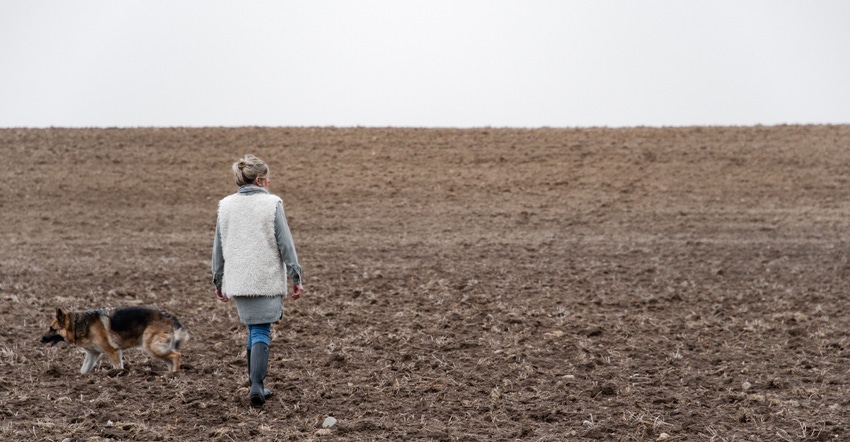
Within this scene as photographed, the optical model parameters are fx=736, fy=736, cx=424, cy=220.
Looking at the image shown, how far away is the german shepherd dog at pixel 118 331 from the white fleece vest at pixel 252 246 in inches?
46.3

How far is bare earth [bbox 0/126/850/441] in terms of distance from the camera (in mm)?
5762

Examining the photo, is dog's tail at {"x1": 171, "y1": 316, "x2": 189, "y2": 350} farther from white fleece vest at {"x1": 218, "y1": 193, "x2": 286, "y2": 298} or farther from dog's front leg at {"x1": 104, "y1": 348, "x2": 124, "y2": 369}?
white fleece vest at {"x1": 218, "y1": 193, "x2": 286, "y2": 298}

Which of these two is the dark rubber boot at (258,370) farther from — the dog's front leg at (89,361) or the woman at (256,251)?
the dog's front leg at (89,361)

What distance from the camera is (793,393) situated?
632cm

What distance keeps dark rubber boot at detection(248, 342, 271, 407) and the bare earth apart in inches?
6.1

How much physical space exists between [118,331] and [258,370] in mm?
1500

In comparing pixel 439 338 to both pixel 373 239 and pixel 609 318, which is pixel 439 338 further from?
pixel 373 239

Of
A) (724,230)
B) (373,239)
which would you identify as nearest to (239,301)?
(373,239)

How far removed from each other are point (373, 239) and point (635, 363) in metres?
8.51

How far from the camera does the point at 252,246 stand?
561 cm

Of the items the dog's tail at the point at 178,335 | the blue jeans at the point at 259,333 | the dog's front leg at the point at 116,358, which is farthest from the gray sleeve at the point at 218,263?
the dog's front leg at the point at 116,358

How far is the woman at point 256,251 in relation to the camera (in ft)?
18.3

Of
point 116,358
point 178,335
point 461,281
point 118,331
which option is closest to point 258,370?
point 178,335

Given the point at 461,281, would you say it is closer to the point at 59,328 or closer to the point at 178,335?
the point at 178,335
